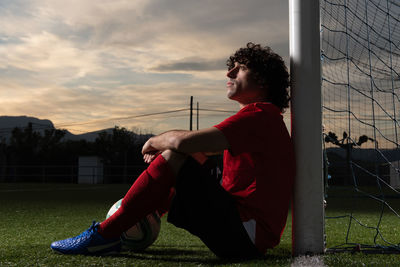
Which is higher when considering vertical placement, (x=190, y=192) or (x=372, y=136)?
(x=372, y=136)

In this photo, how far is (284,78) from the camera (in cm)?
236

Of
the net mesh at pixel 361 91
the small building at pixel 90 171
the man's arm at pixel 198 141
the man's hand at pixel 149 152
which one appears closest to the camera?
the man's arm at pixel 198 141

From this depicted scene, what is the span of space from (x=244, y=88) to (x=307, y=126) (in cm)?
41

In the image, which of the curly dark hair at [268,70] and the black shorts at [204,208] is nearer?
the black shorts at [204,208]

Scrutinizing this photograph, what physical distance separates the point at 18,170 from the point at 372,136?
25719 mm

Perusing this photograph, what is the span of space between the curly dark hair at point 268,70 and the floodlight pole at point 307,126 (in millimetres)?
57

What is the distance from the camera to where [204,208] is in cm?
199

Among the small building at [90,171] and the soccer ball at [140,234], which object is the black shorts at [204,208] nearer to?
the soccer ball at [140,234]

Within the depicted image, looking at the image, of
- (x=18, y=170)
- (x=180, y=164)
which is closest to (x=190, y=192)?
(x=180, y=164)

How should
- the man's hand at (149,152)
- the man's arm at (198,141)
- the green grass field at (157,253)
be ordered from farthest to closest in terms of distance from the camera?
the man's hand at (149,152) → the green grass field at (157,253) → the man's arm at (198,141)

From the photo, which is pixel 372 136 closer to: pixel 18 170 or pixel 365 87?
pixel 365 87

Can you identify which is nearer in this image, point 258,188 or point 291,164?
point 258,188

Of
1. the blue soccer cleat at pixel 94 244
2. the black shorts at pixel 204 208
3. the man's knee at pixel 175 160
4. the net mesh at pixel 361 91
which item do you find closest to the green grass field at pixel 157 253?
the blue soccer cleat at pixel 94 244

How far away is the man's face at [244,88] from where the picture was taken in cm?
229
